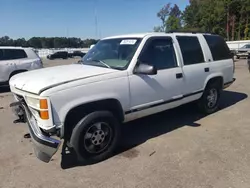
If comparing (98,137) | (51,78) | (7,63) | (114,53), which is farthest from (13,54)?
(98,137)

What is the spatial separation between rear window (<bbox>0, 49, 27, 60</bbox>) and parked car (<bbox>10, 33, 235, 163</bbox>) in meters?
6.36

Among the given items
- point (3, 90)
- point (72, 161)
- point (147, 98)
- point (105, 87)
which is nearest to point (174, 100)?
point (147, 98)

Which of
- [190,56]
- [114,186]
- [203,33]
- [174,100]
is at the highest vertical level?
[203,33]

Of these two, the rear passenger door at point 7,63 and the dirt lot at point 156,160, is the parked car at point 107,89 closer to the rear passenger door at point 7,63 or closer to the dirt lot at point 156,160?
the dirt lot at point 156,160

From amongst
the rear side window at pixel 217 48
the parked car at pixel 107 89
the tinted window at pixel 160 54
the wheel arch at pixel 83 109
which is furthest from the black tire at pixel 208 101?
the wheel arch at pixel 83 109

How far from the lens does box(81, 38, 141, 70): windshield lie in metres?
4.21

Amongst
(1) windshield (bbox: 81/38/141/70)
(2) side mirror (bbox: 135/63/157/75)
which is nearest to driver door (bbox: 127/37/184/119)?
(2) side mirror (bbox: 135/63/157/75)

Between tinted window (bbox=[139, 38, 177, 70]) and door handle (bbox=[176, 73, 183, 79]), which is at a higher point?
tinted window (bbox=[139, 38, 177, 70])

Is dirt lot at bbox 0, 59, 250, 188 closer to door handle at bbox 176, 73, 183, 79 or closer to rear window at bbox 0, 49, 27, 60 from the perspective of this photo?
door handle at bbox 176, 73, 183, 79

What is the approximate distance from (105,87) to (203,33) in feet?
10.9

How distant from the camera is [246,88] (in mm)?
9148

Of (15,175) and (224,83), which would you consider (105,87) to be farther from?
(224,83)

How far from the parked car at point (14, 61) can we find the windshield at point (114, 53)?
240 inches

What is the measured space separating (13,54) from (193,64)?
25.5 feet
